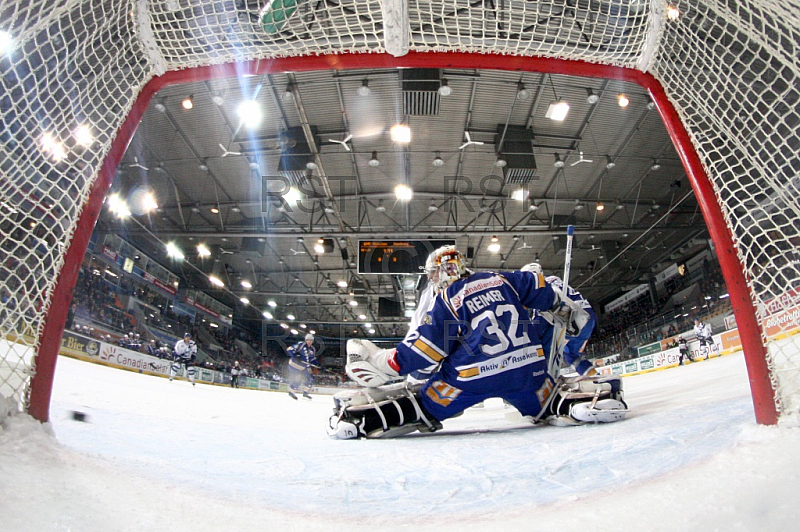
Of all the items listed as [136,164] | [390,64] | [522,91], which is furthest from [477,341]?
[136,164]

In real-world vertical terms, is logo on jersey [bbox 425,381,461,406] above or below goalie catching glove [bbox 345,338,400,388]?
below

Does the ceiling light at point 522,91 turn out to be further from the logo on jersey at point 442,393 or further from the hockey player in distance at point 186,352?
the hockey player in distance at point 186,352

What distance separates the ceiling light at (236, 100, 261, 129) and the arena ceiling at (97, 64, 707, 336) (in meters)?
0.08

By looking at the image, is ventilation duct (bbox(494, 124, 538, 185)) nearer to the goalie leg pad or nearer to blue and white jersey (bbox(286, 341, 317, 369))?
blue and white jersey (bbox(286, 341, 317, 369))

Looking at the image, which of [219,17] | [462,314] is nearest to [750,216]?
[462,314]

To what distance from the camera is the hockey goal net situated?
1.29 metres

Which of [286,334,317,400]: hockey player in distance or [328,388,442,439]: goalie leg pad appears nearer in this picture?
[328,388,442,439]: goalie leg pad

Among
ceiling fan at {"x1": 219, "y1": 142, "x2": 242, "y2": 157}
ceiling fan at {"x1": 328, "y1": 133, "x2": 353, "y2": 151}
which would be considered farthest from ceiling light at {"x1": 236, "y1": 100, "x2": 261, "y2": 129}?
ceiling fan at {"x1": 328, "y1": 133, "x2": 353, "y2": 151}

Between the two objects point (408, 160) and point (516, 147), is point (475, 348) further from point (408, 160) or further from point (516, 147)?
point (408, 160)

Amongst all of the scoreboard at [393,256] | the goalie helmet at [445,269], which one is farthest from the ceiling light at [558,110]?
the goalie helmet at [445,269]

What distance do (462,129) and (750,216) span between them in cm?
851

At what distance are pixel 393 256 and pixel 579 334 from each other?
7178 mm

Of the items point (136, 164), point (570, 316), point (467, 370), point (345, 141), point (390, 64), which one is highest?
point (345, 141)

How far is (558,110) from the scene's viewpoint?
8.26 metres
